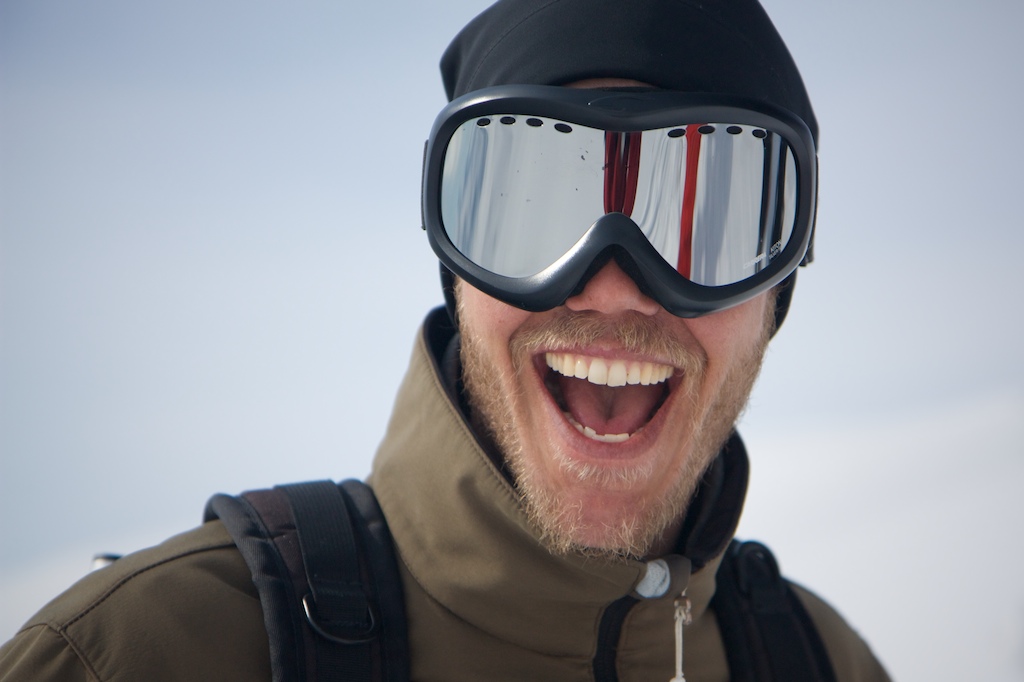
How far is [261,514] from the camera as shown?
149cm

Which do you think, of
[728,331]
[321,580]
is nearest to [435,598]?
[321,580]

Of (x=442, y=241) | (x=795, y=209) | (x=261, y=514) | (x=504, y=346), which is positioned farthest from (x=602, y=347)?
(x=261, y=514)

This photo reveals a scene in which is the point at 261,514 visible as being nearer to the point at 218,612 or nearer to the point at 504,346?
the point at 218,612

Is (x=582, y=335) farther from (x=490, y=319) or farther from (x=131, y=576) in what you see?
(x=131, y=576)

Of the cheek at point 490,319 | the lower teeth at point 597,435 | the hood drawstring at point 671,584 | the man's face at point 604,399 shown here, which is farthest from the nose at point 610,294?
the hood drawstring at point 671,584

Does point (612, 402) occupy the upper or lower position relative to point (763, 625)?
upper

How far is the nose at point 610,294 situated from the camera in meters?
1.57

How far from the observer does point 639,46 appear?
160 cm

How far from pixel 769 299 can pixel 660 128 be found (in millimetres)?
521

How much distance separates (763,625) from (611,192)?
37.8 inches

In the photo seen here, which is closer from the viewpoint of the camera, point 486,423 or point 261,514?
point 261,514

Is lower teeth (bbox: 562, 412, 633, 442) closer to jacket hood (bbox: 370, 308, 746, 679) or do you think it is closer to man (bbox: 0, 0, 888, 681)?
man (bbox: 0, 0, 888, 681)

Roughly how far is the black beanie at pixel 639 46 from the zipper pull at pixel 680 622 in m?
0.92

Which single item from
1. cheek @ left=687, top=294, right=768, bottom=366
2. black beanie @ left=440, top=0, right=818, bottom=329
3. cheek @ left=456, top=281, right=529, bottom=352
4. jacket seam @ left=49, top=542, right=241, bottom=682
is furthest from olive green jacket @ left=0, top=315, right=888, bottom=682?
black beanie @ left=440, top=0, right=818, bottom=329
